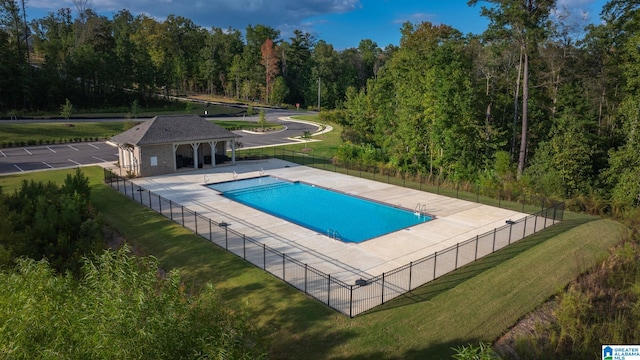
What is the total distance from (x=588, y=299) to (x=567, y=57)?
1084 inches

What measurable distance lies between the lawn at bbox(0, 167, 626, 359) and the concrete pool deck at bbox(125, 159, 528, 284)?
7.47ft

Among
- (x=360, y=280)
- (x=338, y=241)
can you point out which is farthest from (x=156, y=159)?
(x=360, y=280)

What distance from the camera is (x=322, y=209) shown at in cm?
2681

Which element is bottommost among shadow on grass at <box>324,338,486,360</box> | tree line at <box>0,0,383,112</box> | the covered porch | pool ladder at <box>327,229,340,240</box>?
shadow on grass at <box>324,338,486,360</box>

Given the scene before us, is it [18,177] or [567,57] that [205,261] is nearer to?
[18,177]

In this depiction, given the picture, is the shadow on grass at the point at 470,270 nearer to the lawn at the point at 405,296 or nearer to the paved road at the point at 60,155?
the lawn at the point at 405,296

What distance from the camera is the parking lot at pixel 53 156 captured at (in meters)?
36.5

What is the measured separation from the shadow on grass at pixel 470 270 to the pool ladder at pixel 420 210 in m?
6.00

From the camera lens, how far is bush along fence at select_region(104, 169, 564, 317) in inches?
581

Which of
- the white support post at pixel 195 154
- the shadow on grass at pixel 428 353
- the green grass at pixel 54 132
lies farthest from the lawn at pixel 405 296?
the green grass at pixel 54 132

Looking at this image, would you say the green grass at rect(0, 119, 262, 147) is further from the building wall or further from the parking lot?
the building wall

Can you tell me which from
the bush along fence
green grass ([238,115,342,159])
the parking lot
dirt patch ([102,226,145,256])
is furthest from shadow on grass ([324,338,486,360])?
the parking lot

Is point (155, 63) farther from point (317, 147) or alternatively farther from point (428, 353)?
point (428, 353)

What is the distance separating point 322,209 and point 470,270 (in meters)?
11.4
